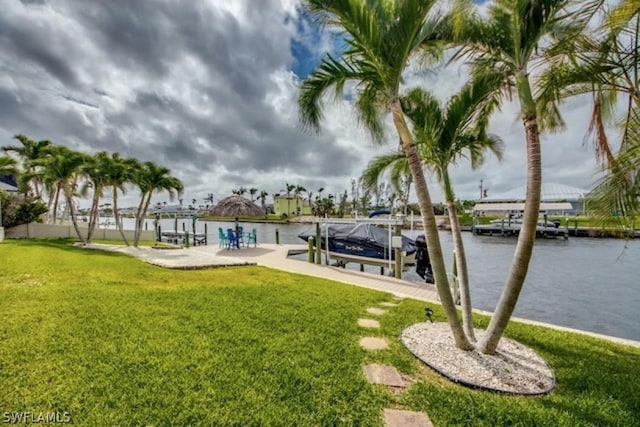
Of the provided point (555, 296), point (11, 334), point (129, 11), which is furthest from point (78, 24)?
point (555, 296)

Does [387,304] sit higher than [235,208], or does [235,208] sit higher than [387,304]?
[235,208]

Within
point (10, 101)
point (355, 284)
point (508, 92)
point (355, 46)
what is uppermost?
point (10, 101)

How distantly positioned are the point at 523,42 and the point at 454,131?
1257 mm

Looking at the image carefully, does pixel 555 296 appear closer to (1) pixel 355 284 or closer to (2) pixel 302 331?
(1) pixel 355 284

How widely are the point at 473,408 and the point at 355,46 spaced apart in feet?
13.4

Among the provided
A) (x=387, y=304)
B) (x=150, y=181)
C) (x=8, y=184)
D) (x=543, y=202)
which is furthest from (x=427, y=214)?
(x=543, y=202)

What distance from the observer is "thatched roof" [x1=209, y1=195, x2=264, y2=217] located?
19828 mm

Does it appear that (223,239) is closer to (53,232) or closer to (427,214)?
(53,232)

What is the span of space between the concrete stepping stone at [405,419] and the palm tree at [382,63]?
1.47 m

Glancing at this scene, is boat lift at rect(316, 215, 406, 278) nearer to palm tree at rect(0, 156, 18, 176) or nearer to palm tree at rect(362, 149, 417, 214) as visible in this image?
palm tree at rect(362, 149, 417, 214)

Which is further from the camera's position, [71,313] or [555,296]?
[555,296]

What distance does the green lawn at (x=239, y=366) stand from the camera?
7.98 feet

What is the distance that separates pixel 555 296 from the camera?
9477 millimetres

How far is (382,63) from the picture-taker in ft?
11.3
